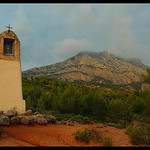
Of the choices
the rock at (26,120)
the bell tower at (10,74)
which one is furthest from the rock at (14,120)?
the bell tower at (10,74)

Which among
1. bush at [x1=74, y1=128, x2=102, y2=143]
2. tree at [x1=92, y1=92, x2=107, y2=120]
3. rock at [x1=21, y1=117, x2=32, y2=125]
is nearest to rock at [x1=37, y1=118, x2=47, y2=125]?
rock at [x1=21, y1=117, x2=32, y2=125]

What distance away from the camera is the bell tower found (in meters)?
10.2

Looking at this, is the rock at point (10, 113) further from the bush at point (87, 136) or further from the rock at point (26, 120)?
the bush at point (87, 136)

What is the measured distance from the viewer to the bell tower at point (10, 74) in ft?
33.4

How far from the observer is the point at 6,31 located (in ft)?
36.7

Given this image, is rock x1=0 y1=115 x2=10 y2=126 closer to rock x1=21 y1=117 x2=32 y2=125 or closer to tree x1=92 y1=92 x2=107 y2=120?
rock x1=21 y1=117 x2=32 y2=125

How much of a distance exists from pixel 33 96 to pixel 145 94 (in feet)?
74.0

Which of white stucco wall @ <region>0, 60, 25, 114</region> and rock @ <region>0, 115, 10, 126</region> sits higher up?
white stucco wall @ <region>0, 60, 25, 114</region>

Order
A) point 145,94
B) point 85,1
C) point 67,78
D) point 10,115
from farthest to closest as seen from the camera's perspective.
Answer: point 67,78, point 145,94, point 10,115, point 85,1

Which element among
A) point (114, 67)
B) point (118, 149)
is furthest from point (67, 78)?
point (118, 149)

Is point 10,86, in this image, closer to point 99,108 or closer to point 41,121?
point 41,121

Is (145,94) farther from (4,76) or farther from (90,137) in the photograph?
(4,76)

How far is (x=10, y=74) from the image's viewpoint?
1064 centimetres

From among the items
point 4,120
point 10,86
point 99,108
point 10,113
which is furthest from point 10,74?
point 99,108
